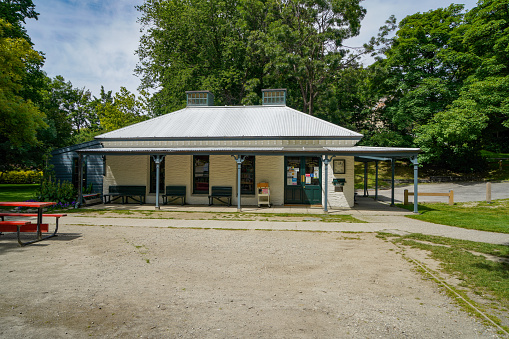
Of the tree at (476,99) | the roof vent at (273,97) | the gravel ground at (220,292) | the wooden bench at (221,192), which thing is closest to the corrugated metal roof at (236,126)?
the roof vent at (273,97)

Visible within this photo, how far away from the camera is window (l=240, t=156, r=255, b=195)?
15875 millimetres

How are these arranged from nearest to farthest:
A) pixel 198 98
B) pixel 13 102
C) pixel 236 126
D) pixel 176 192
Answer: pixel 13 102 → pixel 176 192 → pixel 236 126 → pixel 198 98

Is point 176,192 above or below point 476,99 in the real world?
below

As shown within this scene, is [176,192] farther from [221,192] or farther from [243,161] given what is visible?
[243,161]

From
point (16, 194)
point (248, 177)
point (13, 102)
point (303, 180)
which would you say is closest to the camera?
point (13, 102)

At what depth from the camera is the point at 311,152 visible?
13492mm

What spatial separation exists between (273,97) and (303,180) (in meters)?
7.40

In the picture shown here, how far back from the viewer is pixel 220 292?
4.91 metres

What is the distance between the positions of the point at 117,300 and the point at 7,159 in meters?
23.0

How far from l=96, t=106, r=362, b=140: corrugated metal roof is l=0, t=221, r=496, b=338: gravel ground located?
8846 millimetres

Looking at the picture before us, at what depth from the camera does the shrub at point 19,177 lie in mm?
32197

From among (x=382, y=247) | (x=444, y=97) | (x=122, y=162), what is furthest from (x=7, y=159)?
(x=444, y=97)

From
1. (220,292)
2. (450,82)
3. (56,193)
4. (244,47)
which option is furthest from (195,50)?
(220,292)

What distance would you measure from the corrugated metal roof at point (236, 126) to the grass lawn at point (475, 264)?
308 inches
